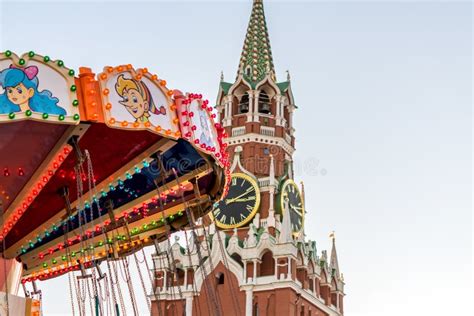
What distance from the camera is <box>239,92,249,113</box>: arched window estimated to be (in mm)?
44844

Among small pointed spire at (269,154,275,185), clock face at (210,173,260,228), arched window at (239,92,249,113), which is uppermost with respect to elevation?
A: arched window at (239,92,249,113)

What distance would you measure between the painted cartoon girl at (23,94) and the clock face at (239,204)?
29.1 meters

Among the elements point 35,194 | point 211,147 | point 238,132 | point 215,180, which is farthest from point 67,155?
point 238,132

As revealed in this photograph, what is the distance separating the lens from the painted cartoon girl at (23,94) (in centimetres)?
1205

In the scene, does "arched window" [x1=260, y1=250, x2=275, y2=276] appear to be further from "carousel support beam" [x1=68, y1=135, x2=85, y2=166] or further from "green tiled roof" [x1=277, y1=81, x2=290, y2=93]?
"carousel support beam" [x1=68, y1=135, x2=85, y2=166]

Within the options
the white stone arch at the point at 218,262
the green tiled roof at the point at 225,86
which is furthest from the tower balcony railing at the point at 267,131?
the white stone arch at the point at 218,262

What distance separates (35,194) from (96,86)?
2655mm

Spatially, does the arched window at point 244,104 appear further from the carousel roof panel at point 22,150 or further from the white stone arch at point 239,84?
the carousel roof panel at point 22,150

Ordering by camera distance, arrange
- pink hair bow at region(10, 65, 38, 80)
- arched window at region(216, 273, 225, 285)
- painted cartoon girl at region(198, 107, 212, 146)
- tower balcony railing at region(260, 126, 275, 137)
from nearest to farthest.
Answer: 1. pink hair bow at region(10, 65, 38, 80)
2. painted cartoon girl at region(198, 107, 212, 146)
3. arched window at region(216, 273, 225, 285)
4. tower balcony railing at region(260, 126, 275, 137)

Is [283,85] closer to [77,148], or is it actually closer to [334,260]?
[334,260]

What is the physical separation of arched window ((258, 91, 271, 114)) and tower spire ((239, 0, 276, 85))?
0.81 m

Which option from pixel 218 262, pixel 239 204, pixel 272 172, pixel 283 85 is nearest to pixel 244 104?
pixel 283 85

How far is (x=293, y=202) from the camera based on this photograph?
42.5 meters

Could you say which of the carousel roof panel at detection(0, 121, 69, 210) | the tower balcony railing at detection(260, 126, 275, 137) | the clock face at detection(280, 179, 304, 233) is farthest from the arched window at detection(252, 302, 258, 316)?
the carousel roof panel at detection(0, 121, 69, 210)
